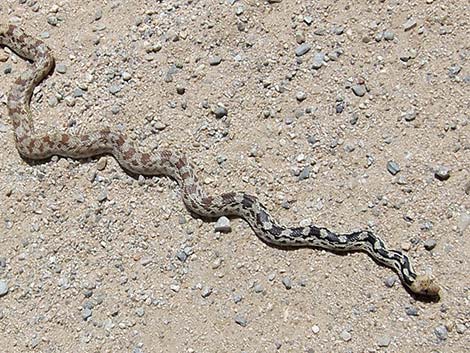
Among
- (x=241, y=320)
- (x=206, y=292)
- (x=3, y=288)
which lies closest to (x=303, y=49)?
(x=206, y=292)

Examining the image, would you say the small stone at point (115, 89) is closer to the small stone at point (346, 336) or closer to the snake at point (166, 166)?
the snake at point (166, 166)

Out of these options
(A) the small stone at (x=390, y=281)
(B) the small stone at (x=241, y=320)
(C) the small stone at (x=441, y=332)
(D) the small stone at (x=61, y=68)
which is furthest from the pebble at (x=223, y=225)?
(D) the small stone at (x=61, y=68)

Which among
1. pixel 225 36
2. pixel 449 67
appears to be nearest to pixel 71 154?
pixel 225 36

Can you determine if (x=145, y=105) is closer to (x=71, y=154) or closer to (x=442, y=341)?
(x=71, y=154)

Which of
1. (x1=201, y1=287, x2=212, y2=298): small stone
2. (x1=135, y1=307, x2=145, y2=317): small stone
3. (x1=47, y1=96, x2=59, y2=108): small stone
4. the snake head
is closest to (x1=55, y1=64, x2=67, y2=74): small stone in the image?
(x1=47, y1=96, x2=59, y2=108): small stone

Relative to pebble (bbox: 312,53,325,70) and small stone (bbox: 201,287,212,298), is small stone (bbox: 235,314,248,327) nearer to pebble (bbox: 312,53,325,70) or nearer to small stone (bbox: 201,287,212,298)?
small stone (bbox: 201,287,212,298)
